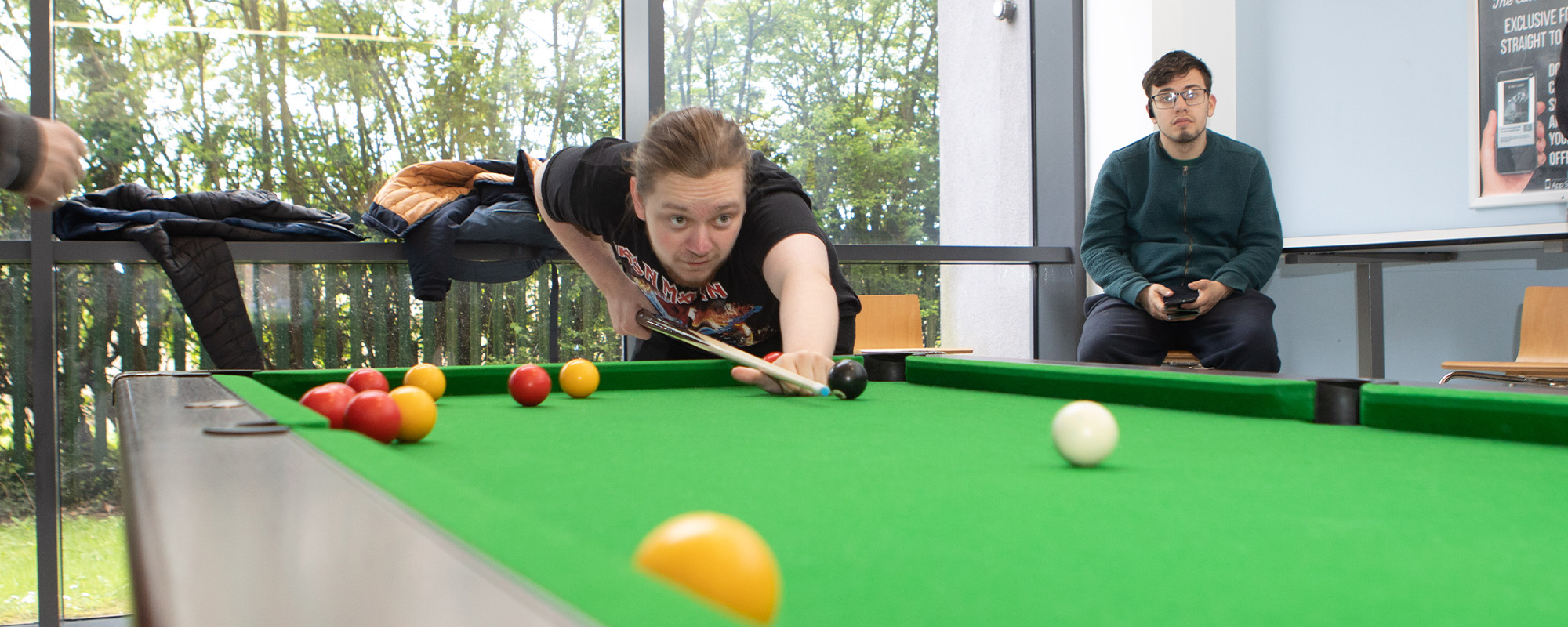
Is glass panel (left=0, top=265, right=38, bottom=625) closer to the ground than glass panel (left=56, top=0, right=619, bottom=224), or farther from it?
closer to the ground

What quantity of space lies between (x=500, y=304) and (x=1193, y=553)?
3.61 m

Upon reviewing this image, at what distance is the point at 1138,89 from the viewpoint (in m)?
4.25

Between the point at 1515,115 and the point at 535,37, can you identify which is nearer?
the point at 1515,115

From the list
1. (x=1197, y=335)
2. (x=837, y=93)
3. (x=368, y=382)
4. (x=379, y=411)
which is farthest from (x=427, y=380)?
(x=837, y=93)

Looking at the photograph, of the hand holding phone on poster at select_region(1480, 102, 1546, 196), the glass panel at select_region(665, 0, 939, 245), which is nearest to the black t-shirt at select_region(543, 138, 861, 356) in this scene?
the glass panel at select_region(665, 0, 939, 245)

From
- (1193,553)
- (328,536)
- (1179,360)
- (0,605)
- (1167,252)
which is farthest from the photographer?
(1179,360)

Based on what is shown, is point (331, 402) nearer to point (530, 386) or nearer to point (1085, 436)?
point (530, 386)

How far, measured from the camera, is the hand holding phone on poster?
369 cm

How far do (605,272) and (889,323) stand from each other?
170 centimetres

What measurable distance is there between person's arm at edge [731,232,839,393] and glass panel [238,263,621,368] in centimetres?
191

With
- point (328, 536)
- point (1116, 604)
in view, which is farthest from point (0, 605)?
point (1116, 604)

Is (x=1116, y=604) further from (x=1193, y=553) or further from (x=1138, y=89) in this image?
(x=1138, y=89)

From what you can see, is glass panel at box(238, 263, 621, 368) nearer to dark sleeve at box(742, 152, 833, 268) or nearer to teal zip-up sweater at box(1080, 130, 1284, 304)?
dark sleeve at box(742, 152, 833, 268)

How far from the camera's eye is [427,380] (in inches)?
73.8
